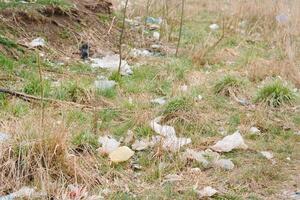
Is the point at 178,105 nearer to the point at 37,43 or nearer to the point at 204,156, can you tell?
the point at 204,156

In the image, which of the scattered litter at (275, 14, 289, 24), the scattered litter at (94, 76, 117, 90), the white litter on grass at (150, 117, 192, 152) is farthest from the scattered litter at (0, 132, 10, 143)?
the scattered litter at (275, 14, 289, 24)

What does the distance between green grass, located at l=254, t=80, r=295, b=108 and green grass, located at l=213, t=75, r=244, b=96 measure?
→ 23cm

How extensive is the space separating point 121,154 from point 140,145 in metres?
0.20

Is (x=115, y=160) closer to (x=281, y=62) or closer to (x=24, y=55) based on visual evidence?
(x=24, y=55)

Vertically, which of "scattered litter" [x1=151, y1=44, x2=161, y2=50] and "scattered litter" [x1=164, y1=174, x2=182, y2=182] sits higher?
"scattered litter" [x1=164, y1=174, x2=182, y2=182]

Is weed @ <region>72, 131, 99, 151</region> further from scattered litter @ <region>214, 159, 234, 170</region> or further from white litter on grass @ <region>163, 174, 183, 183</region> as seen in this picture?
scattered litter @ <region>214, 159, 234, 170</region>

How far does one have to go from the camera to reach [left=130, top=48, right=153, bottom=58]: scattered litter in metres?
4.85

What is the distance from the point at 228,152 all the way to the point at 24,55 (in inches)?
81.2

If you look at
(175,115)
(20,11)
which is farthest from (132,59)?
(175,115)

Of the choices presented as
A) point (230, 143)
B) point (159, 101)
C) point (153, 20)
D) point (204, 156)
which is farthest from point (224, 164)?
point (153, 20)

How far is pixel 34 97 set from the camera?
10.9 ft

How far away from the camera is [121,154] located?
109 inches

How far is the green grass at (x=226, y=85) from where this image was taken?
3926 mm

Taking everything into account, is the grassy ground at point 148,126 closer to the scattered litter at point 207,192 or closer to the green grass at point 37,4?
the scattered litter at point 207,192
